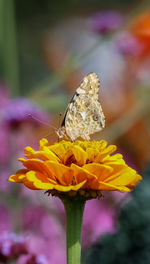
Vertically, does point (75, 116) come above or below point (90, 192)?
above

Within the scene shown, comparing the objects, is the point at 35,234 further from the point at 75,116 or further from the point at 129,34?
the point at 129,34

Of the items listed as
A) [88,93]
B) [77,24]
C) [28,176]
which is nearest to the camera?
[28,176]

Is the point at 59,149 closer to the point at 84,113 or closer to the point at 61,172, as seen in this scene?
the point at 61,172

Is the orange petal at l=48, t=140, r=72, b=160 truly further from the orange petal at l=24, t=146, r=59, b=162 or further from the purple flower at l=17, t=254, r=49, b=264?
the purple flower at l=17, t=254, r=49, b=264

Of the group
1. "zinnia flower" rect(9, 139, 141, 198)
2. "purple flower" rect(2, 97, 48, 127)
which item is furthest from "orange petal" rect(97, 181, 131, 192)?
"purple flower" rect(2, 97, 48, 127)

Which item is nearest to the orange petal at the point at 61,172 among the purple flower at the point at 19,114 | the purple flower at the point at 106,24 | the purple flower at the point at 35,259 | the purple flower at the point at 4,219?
the purple flower at the point at 35,259

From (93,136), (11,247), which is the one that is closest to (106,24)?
(93,136)

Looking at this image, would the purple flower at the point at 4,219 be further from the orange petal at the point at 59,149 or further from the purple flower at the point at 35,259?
the orange petal at the point at 59,149

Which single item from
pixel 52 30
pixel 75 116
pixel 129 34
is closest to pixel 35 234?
pixel 75 116
